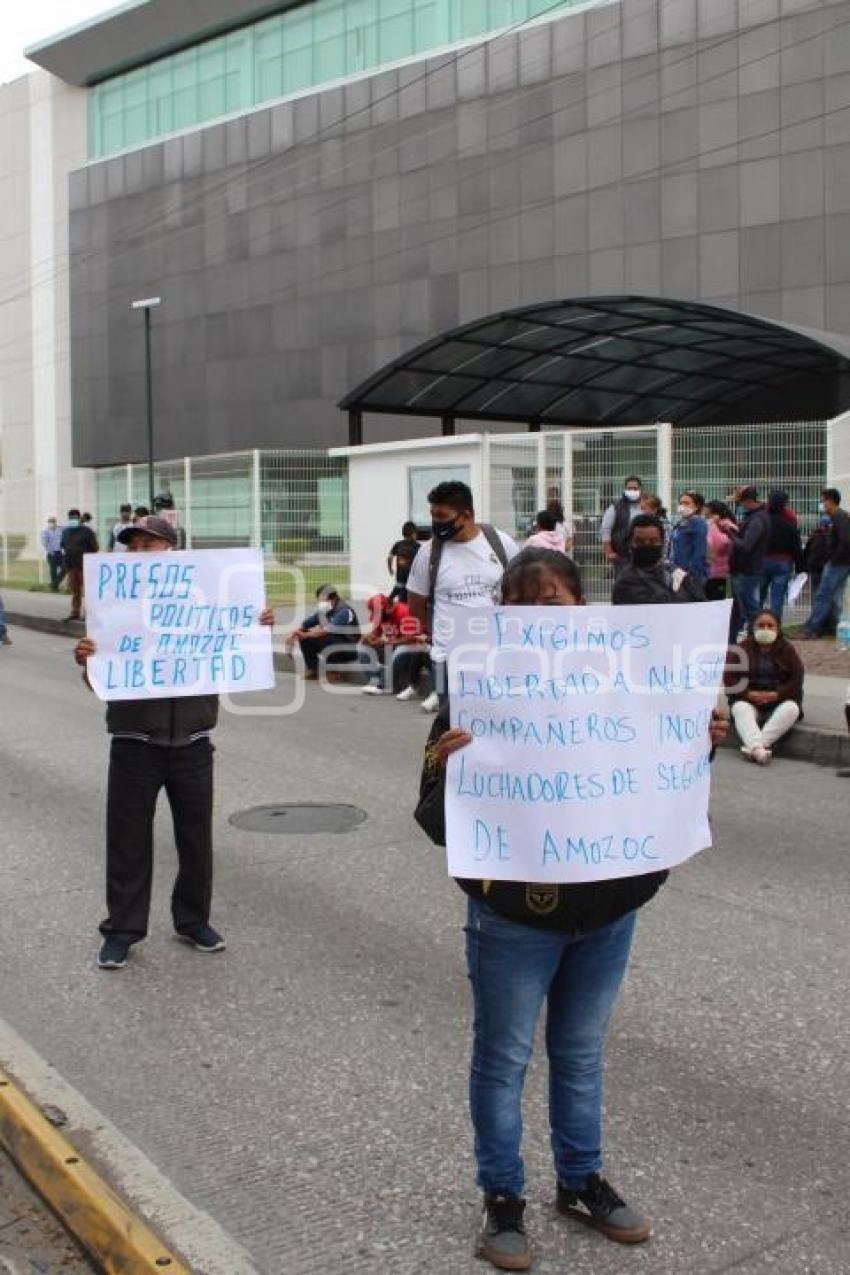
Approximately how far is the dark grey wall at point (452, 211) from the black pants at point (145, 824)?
103 feet

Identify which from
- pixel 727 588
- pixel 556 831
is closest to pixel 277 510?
pixel 727 588

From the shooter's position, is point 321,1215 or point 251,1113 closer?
point 321,1215

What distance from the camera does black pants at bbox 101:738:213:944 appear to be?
5.37 meters

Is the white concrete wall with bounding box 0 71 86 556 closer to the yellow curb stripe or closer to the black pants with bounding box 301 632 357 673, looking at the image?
the black pants with bounding box 301 632 357 673

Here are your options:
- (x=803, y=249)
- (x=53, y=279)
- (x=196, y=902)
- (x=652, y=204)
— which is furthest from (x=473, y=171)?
(x=196, y=902)

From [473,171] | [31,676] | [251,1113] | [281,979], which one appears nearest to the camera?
[251,1113]

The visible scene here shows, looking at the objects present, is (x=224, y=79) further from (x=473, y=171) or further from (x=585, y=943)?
(x=585, y=943)

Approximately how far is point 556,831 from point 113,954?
9.07 feet

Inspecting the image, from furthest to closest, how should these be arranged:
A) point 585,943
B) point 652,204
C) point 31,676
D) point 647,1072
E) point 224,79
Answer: point 224,79 → point 652,204 → point 31,676 → point 647,1072 → point 585,943

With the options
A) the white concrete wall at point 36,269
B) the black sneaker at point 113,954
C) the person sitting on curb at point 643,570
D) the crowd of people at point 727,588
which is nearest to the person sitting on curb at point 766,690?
the crowd of people at point 727,588

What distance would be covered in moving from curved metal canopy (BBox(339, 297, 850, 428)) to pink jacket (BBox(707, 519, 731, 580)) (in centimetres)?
669

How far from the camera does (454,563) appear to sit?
7.60 meters

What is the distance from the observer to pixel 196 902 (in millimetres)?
5543

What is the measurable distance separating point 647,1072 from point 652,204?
1380 inches
